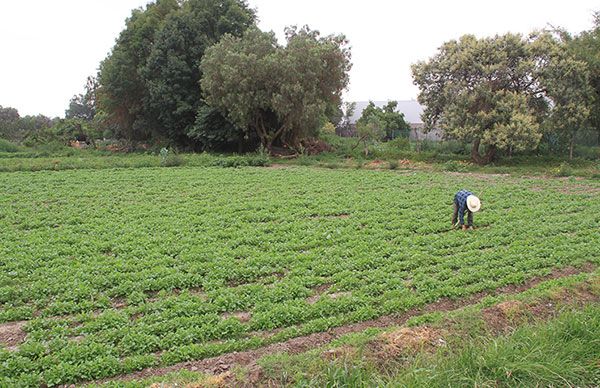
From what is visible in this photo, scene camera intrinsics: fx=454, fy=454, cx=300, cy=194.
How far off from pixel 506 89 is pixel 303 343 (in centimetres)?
2328

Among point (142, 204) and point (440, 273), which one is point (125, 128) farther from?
point (440, 273)

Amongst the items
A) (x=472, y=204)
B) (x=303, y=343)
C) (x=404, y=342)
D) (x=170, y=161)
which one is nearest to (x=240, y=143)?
(x=170, y=161)

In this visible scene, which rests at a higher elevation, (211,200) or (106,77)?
(106,77)

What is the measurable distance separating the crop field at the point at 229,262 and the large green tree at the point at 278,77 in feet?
43.0

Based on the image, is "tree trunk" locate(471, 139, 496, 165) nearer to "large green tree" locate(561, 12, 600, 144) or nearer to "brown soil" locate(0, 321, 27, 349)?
"large green tree" locate(561, 12, 600, 144)

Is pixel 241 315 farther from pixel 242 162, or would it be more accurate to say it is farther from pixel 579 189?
pixel 242 162

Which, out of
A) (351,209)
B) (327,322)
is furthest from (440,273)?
(351,209)

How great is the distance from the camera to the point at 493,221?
11875 mm

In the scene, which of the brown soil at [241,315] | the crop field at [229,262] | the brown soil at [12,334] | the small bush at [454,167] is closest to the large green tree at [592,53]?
the small bush at [454,167]

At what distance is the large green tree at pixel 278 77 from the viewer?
28109 mm

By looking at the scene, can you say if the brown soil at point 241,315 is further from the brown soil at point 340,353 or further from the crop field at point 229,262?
the brown soil at point 340,353

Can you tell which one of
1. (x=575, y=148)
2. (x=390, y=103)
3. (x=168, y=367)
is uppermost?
(x=390, y=103)

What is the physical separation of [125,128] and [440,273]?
1477 inches

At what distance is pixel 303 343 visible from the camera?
5.75 m
